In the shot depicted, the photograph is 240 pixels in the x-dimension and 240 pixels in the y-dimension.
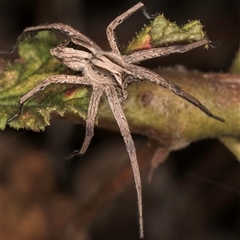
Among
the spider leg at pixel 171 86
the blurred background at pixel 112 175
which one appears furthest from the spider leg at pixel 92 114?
the blurred background at pixel 112 175

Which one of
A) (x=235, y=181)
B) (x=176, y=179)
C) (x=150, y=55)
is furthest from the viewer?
(x=176, y=179)

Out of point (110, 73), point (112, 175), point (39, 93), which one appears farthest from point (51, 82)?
point (112, 175)

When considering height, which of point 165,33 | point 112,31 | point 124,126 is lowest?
point 124,126

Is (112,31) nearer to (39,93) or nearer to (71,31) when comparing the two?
(71,31)

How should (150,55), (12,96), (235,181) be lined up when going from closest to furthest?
(12,96), (150,55), (235,181)

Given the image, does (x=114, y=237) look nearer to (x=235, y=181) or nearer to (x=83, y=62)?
(x=235, y=181)

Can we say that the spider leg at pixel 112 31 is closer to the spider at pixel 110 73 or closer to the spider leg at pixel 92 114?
the spider at pixel 110 73

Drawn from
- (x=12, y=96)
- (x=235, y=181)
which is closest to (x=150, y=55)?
(x=12, y=96)
